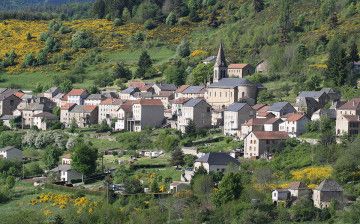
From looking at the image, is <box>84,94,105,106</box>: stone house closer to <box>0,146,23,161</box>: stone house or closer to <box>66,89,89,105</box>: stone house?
<box>66,89,89,105</box>: stone house

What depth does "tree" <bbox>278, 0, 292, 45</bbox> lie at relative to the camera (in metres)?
92.4

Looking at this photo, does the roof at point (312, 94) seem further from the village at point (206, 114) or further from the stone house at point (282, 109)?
the stone house at point (282, 109)

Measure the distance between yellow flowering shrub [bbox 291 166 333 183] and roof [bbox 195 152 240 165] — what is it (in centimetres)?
409

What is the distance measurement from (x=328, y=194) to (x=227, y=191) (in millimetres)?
5021

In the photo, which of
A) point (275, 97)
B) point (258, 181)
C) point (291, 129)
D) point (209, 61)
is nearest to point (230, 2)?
point (209, 61)

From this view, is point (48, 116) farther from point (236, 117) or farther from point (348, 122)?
point (348, 122)

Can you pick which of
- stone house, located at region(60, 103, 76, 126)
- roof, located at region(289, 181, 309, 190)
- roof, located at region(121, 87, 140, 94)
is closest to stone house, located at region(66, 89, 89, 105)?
stone house, located at region(60, 103, 76, 126)

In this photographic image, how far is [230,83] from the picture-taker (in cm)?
7844

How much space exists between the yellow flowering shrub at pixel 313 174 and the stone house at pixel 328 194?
2.73m

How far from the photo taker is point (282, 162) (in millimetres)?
61438

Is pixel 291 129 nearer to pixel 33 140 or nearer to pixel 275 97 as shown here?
pixel 275 97

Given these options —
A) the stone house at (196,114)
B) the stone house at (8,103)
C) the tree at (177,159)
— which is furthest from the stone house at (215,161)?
the stone house at (8,103)

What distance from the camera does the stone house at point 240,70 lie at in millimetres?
84688

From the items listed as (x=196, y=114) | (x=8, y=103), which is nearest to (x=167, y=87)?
(x=196, y=114)
